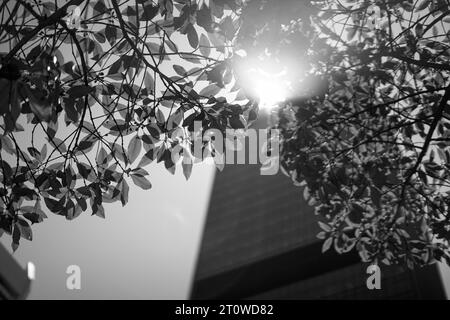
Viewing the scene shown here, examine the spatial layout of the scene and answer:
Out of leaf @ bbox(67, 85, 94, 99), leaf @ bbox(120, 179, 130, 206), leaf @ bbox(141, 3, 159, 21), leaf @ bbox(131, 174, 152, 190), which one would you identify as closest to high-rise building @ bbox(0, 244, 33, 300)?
leaf @ bbox(120, 179, 130, 206)

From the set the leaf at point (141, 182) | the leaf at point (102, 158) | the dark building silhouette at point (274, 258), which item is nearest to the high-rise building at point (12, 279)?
the dark building silhouette at point (274, 258)

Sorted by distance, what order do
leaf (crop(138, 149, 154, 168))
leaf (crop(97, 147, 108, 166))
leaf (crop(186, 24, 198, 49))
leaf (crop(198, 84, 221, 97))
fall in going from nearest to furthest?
leaf (crop(186, 24, 198, 49))
leaf (crop(198, 84, 221, 97))
leaf (crop(138, 149, 154, 168))
leaf (crop(97, 147, 108, 166))

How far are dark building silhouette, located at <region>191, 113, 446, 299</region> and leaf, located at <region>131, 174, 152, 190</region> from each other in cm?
4343

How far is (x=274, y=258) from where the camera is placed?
5741 cm

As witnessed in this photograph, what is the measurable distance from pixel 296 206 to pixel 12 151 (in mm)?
58673

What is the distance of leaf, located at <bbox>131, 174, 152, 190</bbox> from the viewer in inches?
164

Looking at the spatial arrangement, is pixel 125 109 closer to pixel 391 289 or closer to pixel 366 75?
pixel 366 75

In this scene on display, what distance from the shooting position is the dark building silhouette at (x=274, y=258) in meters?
49.4

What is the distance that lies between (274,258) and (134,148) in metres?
55.2

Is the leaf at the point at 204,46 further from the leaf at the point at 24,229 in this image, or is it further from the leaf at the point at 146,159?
the leaf at the point at 24,229

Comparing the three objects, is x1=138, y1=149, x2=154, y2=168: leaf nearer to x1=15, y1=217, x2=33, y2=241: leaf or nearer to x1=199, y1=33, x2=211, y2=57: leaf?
x1=199, y1=33, x2=211, y2=57: leaf

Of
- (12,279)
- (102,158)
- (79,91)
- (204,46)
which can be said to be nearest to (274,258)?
(12,279)
